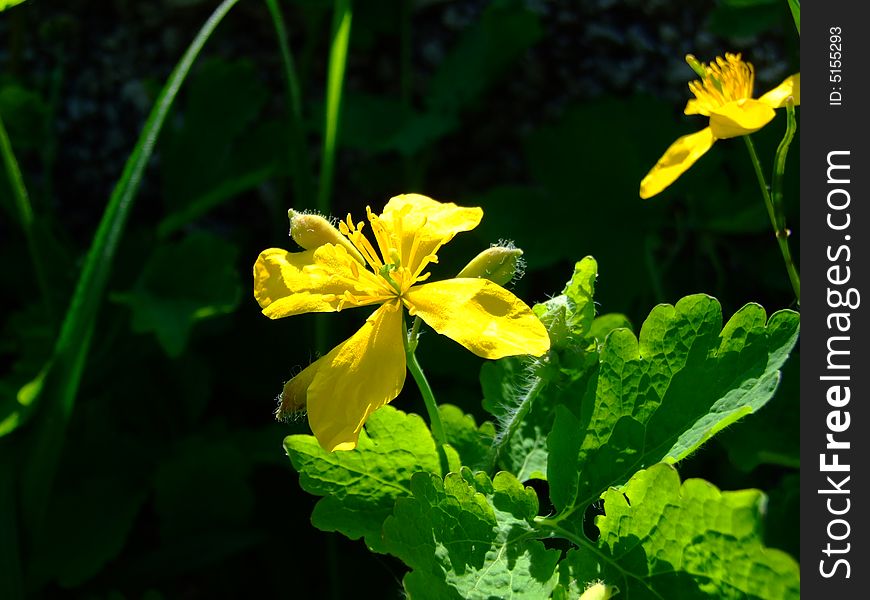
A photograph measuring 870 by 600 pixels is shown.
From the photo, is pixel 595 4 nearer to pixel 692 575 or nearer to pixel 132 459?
pixel 132 459

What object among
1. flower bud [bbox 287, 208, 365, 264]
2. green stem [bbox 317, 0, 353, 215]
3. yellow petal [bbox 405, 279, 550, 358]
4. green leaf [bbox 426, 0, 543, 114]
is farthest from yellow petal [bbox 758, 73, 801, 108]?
green leaf [bbox 426, 0, 543, 114]

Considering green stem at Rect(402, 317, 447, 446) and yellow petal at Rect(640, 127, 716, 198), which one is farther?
yellow petal at Rect(640, 127, 716, 198)

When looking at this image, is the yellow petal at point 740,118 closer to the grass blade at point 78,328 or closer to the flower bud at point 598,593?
the flower bud at point 598,593

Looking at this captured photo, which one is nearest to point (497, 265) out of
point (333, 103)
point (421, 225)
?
point (421, 225)

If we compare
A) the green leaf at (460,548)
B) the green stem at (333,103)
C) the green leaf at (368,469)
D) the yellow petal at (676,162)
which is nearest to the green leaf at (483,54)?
the green stem at (333,103)

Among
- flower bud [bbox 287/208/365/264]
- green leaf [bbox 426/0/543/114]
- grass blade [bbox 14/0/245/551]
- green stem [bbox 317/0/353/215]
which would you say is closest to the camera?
flower bud [bbox 287/208/365/264]

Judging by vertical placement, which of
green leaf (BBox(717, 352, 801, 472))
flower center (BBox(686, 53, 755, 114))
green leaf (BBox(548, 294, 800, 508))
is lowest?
green leaf (BBox(717, 352, 801, 472))

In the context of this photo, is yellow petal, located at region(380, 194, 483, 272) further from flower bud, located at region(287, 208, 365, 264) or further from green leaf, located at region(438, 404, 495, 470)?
green leaf, located at region(438, 404, 495, 470)
